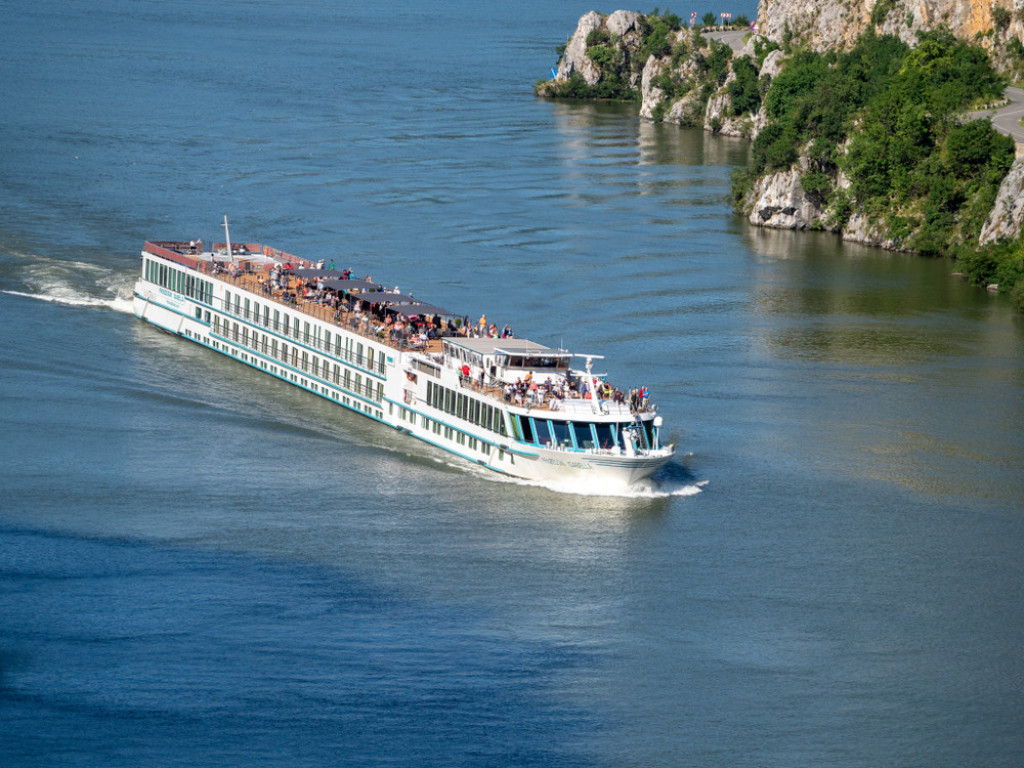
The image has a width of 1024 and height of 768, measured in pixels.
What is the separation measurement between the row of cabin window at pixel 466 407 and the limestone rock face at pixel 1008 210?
48238 millimetres

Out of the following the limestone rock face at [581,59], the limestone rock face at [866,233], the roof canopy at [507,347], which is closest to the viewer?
the roof canopy at [507,347]

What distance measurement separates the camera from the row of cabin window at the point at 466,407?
64375mm

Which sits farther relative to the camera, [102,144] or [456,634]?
[102,144]

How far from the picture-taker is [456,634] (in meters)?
50.0

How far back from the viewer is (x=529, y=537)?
5775 cm

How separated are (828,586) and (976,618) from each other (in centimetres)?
469

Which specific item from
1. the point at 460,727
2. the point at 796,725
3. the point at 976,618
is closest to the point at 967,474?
the point at 976,618

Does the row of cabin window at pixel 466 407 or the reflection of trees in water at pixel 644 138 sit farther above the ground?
the reflection of trees in water at pixel 644 138

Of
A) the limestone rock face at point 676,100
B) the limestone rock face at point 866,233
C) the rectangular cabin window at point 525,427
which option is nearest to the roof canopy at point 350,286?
the rectangular cabin window at point 525,427

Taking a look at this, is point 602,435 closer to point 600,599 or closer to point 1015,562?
point 600,599

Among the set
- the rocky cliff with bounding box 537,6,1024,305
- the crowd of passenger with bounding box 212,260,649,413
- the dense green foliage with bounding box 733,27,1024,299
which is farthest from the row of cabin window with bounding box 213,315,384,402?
the dense green foliage with bounding box 733,27,1024,299

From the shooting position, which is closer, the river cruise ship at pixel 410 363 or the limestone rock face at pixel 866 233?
the river cruise ship at pixel 410 363

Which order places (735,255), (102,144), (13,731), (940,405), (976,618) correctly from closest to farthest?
(13,731)
(976,618)
(940,405)
(735,255)
(102,144)

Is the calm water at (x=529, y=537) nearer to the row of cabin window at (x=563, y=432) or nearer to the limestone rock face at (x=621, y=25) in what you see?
the row of cabin window at (x=563, y=432)
